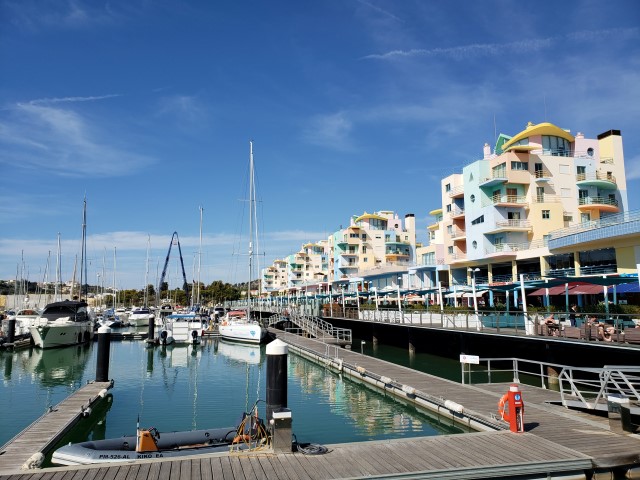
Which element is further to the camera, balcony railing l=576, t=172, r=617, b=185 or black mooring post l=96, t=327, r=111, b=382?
balcony railing l=576, t=172, r=617, b=185

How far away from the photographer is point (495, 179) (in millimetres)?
50500

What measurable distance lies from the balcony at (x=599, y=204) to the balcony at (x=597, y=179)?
1.44m

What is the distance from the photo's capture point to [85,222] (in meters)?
56.3

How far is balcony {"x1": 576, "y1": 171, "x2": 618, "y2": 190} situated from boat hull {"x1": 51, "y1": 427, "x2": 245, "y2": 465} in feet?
159

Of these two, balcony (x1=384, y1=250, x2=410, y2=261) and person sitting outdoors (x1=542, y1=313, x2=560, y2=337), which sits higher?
balcony (x1=384, y1=250, x2=410, y2=261)

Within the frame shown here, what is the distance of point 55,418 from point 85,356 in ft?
90.0

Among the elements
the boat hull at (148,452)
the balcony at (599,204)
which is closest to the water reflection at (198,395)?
the boat hull at (148,452)

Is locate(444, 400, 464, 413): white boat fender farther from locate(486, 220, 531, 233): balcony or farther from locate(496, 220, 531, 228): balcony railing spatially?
locate(496, 220, 531, 228): balcony railing

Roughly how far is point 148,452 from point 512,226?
44.6 m

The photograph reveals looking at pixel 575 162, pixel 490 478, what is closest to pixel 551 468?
pixel 490 478

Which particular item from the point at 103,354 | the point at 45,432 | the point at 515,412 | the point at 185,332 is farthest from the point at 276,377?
the point at 185,332

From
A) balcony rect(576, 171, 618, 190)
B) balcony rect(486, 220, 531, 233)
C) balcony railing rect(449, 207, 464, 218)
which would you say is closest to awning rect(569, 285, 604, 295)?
balcony rect(486, 220, 531, 233)

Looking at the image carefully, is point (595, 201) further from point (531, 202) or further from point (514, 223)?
point (514, 223)

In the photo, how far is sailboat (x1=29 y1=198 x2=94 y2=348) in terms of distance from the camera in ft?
146
